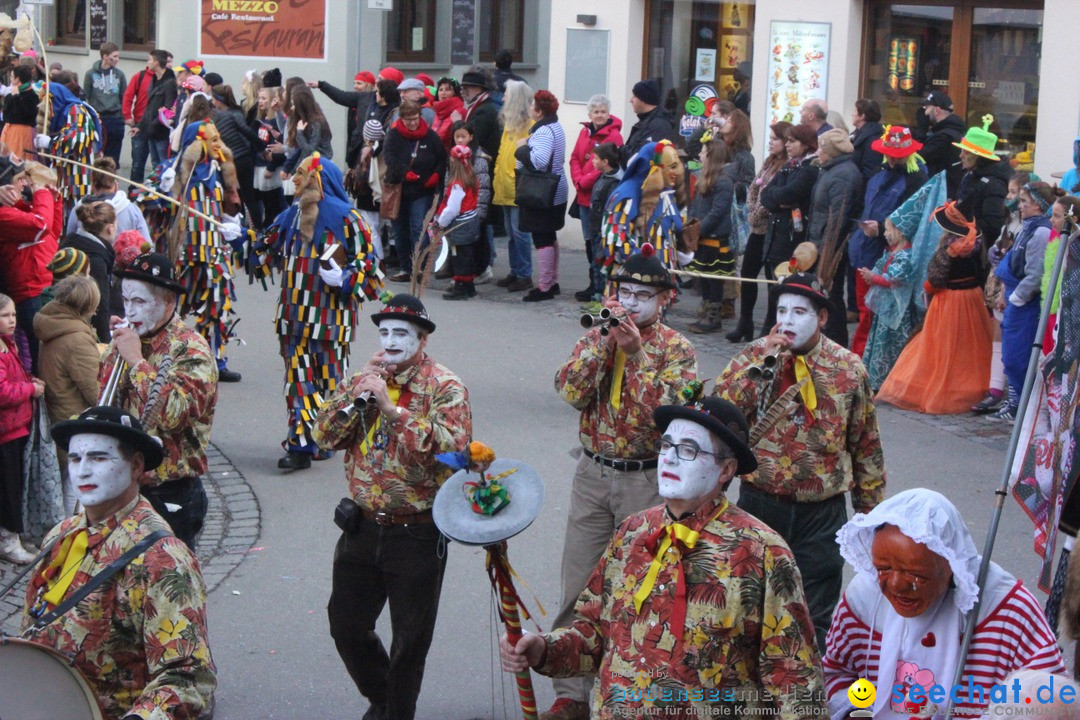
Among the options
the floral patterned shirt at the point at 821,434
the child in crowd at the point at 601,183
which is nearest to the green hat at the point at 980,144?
the child in crowd at the point at 601,183

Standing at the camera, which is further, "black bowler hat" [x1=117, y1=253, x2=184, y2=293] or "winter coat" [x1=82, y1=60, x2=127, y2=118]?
"winter coat" [x1=82, y1=60, x2=127, y2=118]

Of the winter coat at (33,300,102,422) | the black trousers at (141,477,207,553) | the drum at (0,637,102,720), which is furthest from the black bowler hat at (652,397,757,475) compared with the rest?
the winter coat at (33,300,102,422)

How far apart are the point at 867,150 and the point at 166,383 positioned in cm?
837

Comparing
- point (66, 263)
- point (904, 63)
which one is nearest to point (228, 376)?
point (66, 263)

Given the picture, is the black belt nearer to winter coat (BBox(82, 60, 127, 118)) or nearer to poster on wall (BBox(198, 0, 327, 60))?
poster on wall (BBox(198, 0, 327, 60))

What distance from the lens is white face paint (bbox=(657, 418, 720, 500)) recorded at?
433cm

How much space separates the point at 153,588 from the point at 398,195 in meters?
11.2

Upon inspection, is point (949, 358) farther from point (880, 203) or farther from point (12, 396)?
point (12, 396)

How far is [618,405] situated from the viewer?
246 inches

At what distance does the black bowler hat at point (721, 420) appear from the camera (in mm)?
4391

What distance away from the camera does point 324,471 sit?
970 cm

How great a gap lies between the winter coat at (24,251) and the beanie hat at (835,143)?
20.5ft

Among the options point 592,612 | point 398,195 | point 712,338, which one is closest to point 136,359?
point 592,612

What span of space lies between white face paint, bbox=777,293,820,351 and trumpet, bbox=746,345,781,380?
0.11 metres
